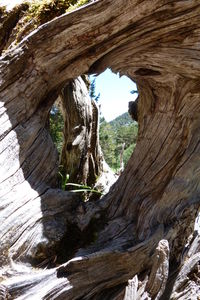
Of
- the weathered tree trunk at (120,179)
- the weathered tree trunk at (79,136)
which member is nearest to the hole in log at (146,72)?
the weathered tree trunk at (120,179)

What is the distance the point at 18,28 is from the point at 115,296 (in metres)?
2.87

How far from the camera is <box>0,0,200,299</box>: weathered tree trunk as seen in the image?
2.84 m

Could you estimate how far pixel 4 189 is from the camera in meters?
2.92

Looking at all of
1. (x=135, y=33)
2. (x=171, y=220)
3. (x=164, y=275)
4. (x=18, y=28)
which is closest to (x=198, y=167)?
(x=171, y=220)

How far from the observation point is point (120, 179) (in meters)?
3.58

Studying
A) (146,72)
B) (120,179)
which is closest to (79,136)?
(120,179)

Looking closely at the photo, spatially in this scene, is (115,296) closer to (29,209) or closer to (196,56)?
(29,209)

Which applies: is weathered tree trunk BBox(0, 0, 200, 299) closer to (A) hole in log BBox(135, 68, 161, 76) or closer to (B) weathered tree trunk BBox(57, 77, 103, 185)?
(A) hole in log BBox(135, 68, 161, 76)

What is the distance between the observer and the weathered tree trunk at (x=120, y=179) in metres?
2.84

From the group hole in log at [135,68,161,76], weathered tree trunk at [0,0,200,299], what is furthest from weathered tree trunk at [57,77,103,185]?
hole in log at [135,68,161,76]

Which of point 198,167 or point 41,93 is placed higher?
point 41,93

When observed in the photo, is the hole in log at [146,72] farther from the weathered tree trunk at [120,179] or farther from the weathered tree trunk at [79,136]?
the weathered tree trunk at [79,136]

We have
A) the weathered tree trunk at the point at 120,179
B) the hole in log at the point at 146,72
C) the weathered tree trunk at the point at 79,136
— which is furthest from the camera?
the weathered tree trunk at the point at 79,136

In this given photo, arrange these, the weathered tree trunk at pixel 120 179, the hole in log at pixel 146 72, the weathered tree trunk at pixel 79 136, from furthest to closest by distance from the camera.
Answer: the weathered tree trunk at pixel 79 136 → the hole in log at pixel 146 72 → the weathered tree trunk at pixel 120 179
